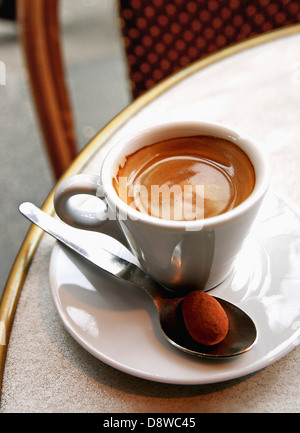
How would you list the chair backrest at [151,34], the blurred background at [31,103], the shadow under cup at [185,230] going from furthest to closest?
the blurred background at [31,103] < the chair backrest at [151,34] < the shadow under cup at [185,230]

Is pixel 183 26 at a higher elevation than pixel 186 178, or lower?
higher

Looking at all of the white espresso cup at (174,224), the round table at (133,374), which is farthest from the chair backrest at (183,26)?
the white espresso cup at (174,224)

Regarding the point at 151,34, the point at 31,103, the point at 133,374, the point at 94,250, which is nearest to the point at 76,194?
the point at 94,250

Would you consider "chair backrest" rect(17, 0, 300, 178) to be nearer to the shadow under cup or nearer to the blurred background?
the blurred background

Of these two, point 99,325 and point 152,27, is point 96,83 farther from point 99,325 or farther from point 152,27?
point 99,325

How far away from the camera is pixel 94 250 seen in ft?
1.64

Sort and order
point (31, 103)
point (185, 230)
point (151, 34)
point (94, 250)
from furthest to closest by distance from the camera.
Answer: point (31, 103) → point (151, 34) → point (94, 250) → point (185, 230)

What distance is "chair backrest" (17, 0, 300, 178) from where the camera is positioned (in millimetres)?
924

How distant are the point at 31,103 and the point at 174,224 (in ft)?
5.31

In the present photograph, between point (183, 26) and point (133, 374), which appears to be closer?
point (133, 374)

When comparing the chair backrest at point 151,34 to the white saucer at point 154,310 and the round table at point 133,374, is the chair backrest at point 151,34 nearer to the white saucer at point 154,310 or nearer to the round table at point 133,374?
the round table at point 133,374

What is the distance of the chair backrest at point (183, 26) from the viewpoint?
0.95m

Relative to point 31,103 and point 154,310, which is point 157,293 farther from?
point 31,103

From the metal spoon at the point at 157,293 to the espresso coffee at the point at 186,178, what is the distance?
7cm
